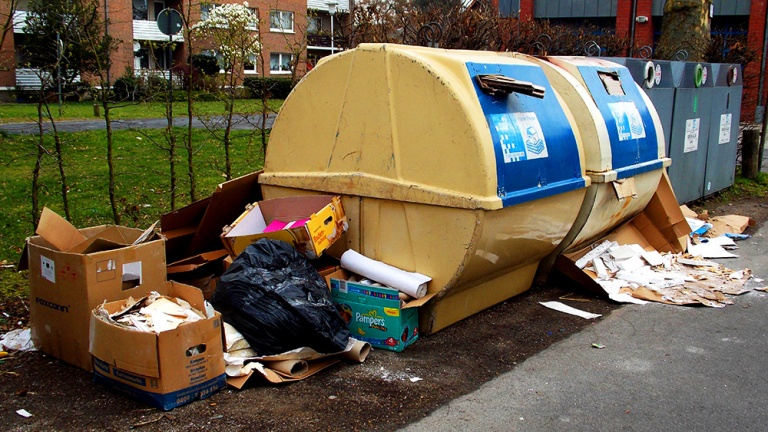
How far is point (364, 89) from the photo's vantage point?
4469 mm

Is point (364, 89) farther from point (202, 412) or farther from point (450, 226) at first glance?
point (202, 412)

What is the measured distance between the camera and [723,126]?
9.53 m

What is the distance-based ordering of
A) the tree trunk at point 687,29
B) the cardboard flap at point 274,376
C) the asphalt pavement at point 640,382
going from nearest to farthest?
the asphalt pavement at point 640,382
the cardboard flap at point 274,376
the tree trunk at point 687,29

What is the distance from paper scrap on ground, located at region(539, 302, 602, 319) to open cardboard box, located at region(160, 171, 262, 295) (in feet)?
7.48

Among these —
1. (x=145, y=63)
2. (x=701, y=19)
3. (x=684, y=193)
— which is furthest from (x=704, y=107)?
(x=145, y=63)

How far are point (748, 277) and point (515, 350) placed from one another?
2809 millimetres

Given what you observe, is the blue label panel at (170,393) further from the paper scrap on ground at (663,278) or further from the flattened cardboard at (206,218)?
the paper scrap on ground at (663,278)

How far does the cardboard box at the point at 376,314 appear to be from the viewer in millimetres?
4109

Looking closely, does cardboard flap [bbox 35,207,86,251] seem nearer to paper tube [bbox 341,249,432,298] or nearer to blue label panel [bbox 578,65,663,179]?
paper tube [bbox 341,249,432,298]

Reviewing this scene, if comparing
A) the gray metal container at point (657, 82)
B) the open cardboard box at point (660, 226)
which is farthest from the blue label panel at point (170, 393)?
the gray metal container at point (657, 82)

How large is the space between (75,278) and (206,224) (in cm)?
146

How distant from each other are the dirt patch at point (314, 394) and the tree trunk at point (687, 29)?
30.5 ft

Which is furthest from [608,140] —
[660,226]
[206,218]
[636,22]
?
[636,22]

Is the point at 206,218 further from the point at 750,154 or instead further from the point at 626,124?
the point at 750,154
